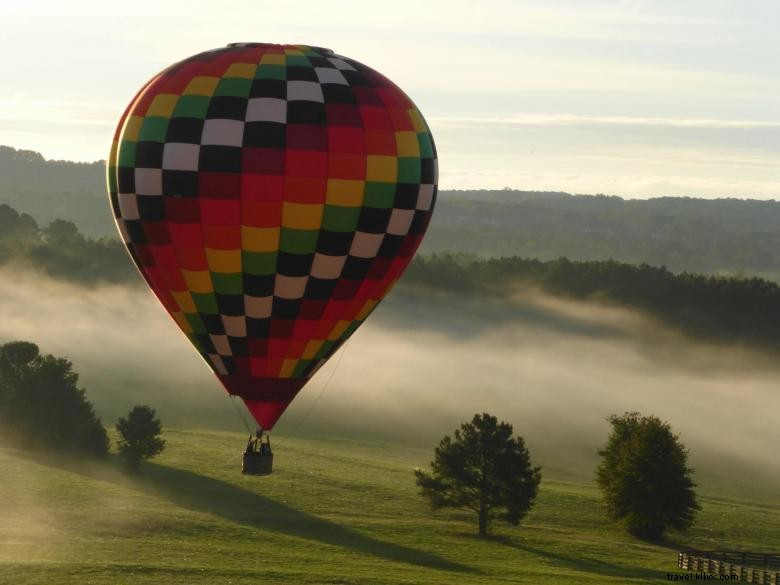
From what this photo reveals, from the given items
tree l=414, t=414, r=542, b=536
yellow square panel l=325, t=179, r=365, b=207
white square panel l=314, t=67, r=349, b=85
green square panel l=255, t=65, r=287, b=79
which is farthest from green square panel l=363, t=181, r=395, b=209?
tree l=414, t=414, r=542, b=536

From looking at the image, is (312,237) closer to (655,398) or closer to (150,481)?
(150,481)

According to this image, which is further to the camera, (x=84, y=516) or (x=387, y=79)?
(x=84, y=516)

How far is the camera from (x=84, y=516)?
72812 millimetres

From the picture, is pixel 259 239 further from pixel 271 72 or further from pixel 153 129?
pixel 271 72

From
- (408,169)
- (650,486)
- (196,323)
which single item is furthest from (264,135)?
(650,486)

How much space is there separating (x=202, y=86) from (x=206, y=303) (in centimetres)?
662

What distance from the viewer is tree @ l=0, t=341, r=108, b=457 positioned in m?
91.4

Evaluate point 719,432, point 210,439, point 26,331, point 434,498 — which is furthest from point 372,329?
point 434,498

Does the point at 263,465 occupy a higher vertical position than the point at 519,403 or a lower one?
lower

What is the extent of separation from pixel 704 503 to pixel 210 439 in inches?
1349

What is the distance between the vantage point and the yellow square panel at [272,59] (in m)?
43.5

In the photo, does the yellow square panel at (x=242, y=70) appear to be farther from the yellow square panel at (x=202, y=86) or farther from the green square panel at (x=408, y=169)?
the green square panel at (x=408, y=169)

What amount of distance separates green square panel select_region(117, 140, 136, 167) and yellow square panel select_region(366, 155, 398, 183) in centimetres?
717

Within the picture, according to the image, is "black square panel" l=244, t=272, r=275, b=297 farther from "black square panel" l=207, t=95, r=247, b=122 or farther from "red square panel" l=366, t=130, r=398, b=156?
"red square panel" l=366, t=130, r=398, b=156
